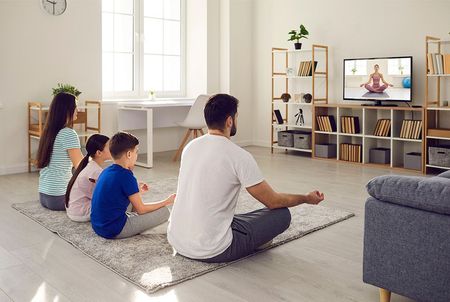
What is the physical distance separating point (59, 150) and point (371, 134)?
3.90 metres

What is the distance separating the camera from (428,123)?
5598 mm

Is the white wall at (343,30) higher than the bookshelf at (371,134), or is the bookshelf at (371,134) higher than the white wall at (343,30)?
the white wall at (343,30)

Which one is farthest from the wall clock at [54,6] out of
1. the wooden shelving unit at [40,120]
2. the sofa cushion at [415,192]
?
the sofa cushion at [415,192]

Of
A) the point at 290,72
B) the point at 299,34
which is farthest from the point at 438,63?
the point at 290,72

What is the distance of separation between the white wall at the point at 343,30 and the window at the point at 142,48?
121cm

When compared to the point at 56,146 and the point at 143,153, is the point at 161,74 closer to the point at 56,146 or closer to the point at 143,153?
the point at 143,153

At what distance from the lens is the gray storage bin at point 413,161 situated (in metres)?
5.68

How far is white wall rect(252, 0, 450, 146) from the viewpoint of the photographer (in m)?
5.91

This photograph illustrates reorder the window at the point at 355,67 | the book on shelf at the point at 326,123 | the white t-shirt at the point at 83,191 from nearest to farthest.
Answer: the white t-shirt at the point at 83,191, the window at the point at 355,67, the book on shelf at the point at 326,123

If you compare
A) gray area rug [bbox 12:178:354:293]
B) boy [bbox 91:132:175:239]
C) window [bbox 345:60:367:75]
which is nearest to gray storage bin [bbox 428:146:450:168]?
window [bbox 345:60:367:75]

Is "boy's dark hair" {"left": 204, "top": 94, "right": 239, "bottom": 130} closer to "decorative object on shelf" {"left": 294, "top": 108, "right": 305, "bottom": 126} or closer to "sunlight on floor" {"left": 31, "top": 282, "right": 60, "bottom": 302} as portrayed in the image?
"sunlight on floor" {"left": 31, "top": 282, "right": 60, "bottom": 302}

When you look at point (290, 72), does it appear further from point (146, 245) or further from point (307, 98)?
point (146, 245)

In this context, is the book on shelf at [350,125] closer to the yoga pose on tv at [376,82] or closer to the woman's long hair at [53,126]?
the yoga pose on tv at [376,82]

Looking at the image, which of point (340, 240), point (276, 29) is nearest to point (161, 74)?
point (276, 29)
